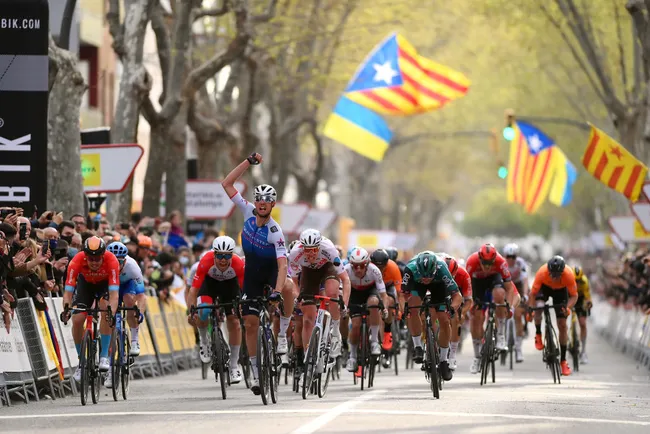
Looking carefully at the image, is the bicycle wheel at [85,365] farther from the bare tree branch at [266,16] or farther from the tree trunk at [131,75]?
the bare tree branch at [266,16]

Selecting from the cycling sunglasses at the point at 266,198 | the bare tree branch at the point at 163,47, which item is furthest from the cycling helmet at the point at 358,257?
the bare tree branch at the point at 163,47

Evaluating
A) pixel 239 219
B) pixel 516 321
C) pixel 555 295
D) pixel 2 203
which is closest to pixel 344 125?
pixel 239 219

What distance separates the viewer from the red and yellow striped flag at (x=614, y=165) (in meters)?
30.6

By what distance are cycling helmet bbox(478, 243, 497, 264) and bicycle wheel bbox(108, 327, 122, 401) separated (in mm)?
5771

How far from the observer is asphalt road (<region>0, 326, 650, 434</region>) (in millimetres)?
13523

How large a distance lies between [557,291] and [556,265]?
0.81 metres

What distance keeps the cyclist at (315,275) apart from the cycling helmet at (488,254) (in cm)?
378

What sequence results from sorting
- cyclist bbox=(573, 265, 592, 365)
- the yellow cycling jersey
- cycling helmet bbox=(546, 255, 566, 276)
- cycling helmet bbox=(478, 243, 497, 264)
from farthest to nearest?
the yellow cycling jersey → cyclist bbox=(573, 265, 592, 365) → cycling helmet bbox=(546, 255, 566, 276) → cycling helmet bbox=(478, 243, 497, 264)

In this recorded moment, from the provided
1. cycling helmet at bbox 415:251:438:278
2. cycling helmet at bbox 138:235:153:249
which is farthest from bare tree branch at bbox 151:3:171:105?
Answer: cycling helmet at bbox 415:251:438:278

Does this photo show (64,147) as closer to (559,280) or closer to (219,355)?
(559,280)

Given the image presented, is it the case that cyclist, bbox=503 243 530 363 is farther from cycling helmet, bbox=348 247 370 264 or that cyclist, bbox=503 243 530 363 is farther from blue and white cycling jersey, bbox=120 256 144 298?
blue and white cycling jersey, bbox=120 256 144 298

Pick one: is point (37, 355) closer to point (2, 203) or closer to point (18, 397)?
point (18, 397)

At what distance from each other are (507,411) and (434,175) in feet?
217

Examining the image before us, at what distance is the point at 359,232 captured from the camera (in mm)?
63906
